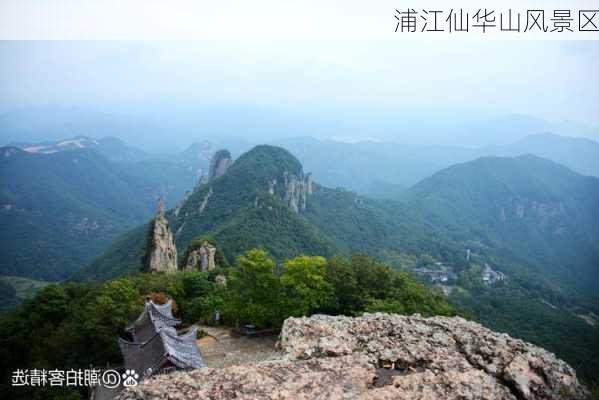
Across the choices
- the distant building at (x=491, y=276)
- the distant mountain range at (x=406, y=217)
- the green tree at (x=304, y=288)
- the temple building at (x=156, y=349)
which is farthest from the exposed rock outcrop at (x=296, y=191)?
the temple building at (x=156, y=349)

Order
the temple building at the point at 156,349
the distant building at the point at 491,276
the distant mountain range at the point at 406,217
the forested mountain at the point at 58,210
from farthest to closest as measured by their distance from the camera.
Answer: the forested mountain at the point at 58,210 < the distant building at the point at 491,276 < the distant mountain range at the point at 406,217 < the temple building at the point at 156,349

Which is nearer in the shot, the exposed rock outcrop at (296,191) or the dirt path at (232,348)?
the dirt path at (232,348)

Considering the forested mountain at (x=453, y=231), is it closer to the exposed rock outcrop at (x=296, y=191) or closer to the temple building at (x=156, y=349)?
the exposed rock outcrop at (x=296, y=191)

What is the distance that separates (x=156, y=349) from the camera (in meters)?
15.8

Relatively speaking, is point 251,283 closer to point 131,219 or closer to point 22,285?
point 22,285

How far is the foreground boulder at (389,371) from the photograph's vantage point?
920cm

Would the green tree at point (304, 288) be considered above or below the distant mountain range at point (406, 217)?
above

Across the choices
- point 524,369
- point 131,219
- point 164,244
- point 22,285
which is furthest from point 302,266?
point 131,219

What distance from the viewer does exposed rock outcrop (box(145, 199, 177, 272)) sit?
40.5 metres

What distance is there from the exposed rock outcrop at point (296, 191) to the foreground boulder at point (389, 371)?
280ft

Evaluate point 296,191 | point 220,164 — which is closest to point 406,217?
point 296,191

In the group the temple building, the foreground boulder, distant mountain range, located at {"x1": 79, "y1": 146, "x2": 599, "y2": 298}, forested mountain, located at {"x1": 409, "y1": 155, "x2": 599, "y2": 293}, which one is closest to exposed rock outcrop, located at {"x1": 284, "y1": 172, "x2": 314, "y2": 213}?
distant mountain range, located at {"x1": 79, "y1": 146, "x2": 599, "y2": 298}

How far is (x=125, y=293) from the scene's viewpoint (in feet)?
73.6

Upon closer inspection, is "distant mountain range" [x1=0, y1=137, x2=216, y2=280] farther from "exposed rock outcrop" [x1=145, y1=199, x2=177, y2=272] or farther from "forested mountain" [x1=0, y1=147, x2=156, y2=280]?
"exposed rock outcrop" [x1=145, y1=199, x2=177, y2=272]
